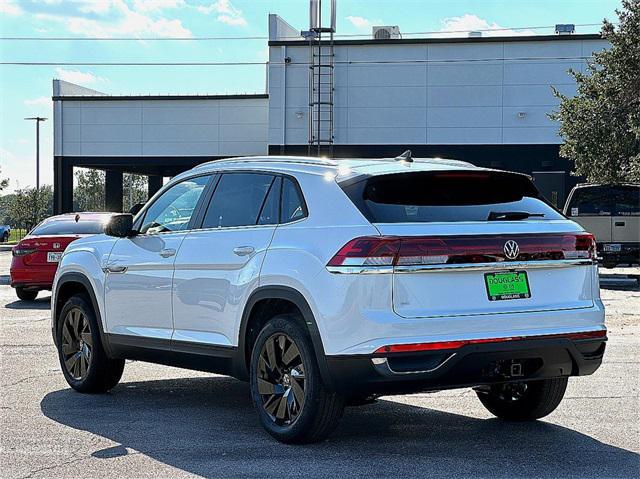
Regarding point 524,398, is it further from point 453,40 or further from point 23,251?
point 453,40

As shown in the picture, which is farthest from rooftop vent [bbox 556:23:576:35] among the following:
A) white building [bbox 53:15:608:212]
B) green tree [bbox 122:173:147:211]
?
green tree [bbox 122:173:147:211]

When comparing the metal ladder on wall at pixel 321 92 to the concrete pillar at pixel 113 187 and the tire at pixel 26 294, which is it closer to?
the concrete pillar at pixel 113 187

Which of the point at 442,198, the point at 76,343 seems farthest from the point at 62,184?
the point at 442,198

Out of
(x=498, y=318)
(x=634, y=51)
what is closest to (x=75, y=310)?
(x=498, y=318)

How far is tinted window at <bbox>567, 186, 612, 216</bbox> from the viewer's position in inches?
993

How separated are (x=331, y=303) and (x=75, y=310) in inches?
140

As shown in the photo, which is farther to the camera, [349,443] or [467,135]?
[467,135]

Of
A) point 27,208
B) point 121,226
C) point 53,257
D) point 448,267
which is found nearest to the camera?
point 448,267

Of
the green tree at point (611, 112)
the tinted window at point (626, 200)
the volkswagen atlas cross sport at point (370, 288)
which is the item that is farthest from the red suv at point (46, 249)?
the green tree at point (611, 112)

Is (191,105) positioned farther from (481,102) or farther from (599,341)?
(599,341)

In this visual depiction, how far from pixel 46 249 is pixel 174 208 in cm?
1033

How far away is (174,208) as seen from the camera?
26.8 ft

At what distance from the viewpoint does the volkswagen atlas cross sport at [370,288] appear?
6.12 metres

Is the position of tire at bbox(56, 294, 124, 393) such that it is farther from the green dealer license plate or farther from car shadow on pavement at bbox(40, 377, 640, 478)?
the green dealer license plate
